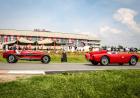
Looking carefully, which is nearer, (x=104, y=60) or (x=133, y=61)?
(x=104, y=60)

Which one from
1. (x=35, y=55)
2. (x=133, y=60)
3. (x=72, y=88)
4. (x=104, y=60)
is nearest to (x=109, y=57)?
(x=104, y=60)

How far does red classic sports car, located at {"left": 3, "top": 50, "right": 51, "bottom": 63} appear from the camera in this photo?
18.3 metres

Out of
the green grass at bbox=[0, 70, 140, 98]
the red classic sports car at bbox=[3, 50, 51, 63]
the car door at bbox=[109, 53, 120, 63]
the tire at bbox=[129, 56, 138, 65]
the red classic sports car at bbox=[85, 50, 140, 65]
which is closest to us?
the green grass at bbox=[0, 70, 140, 98]

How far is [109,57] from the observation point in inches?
660

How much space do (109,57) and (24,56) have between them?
257 inches

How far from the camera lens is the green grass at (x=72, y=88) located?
7297 millimetres

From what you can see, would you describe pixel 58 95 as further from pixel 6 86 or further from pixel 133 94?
pixel 133 94

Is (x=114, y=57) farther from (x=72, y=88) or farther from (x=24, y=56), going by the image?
(x=72, y=88)

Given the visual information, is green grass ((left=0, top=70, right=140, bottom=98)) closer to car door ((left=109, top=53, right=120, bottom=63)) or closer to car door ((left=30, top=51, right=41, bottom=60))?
car door ((left=109, top=53, right=120, bottom=63))

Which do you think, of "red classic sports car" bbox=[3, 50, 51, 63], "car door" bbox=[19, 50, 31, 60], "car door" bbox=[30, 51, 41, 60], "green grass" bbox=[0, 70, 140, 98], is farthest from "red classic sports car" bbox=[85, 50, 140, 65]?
"green grass" bbox=[0, 70, 140, 98]

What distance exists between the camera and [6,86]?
7797 millimetres

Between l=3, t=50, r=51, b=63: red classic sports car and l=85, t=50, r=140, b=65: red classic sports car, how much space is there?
3820mm

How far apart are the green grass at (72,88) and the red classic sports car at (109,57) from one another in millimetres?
6935

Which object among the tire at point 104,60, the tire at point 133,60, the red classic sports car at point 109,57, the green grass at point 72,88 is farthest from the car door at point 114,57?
the green grass at point 72,88
